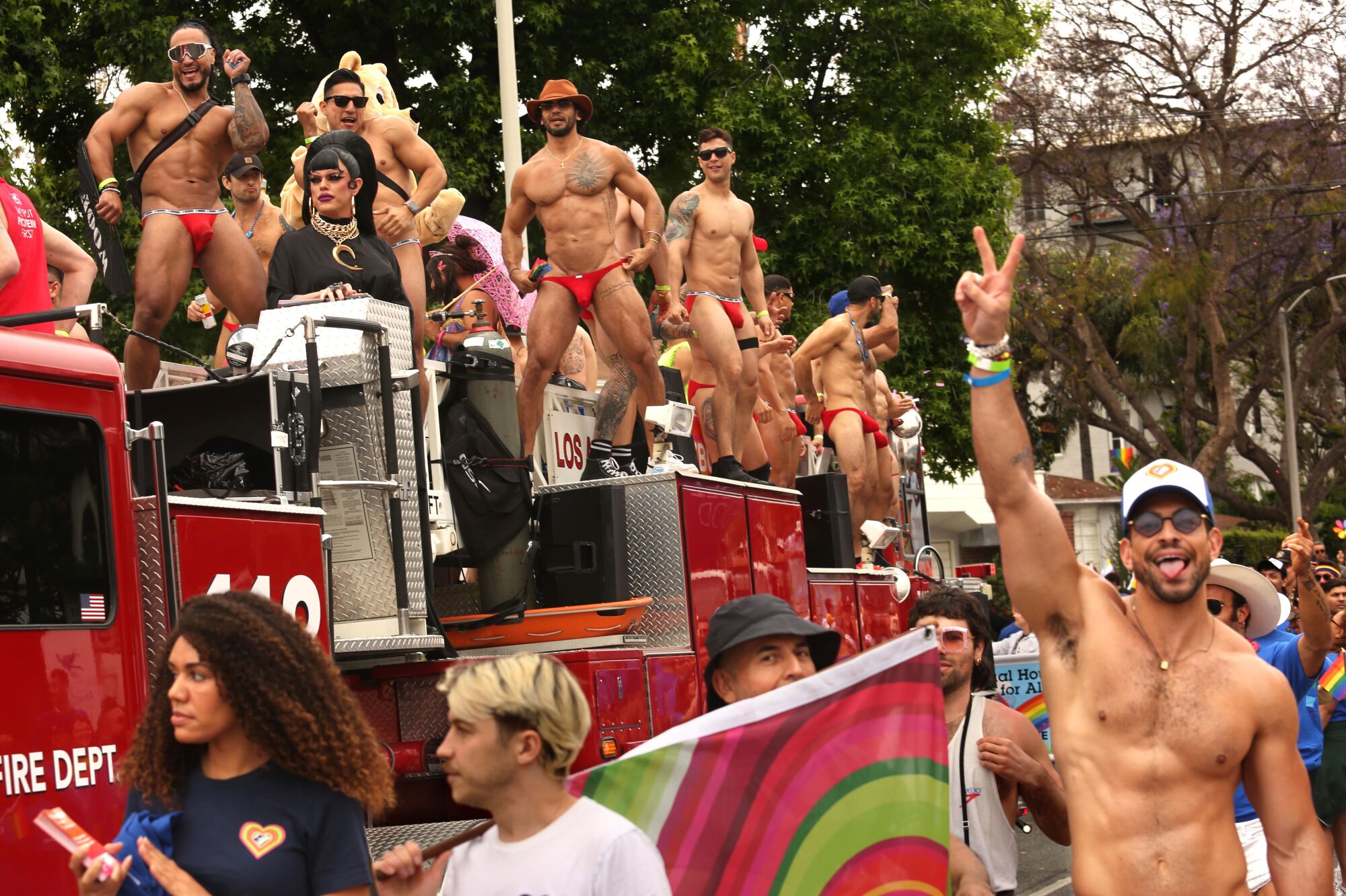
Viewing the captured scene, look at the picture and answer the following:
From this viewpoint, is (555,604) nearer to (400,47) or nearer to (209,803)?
(209,803)

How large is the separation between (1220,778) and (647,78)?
1886 cm

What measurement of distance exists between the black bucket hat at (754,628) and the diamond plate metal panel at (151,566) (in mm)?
1961

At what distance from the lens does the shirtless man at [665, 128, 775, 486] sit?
11.1 m

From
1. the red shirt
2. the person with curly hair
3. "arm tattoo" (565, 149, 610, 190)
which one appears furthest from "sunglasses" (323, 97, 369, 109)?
the person with curly hair

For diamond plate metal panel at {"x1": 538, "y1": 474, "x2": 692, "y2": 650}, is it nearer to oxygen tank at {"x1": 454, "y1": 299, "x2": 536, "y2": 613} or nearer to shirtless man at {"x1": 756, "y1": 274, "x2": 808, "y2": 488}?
oxygen tank at {"x1": 454, "y1": 299, "x2": 536, "y2": 613}

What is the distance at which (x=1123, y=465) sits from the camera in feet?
153

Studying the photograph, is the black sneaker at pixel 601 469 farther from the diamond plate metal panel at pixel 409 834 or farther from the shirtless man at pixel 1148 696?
the shirtless man at pixel 1148 696

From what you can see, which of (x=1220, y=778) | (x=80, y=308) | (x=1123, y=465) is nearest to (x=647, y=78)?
(x=80, y=308)

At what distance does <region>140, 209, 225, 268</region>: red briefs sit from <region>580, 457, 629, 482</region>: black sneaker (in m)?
2.20

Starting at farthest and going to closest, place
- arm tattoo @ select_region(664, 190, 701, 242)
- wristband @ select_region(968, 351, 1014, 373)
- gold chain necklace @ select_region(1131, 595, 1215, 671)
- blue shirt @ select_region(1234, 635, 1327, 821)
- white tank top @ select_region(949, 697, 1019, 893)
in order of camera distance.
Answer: arm tattoo @ select_region(664, 190, 701, 242) < blue shirt @ select_region(1234, 635, 1327, 821) < white tank top @ select_region(949, 697, 1019, 893) < gold chain necklace @ select_region(1131, 595, 1215, 671) < wristband @ select_region(968, 351, 1014, 373)

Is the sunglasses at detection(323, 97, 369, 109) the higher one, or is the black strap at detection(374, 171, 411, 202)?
the sunglasses at detection(323, 97, 369, 109)

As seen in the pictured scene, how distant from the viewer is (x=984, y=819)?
487cm

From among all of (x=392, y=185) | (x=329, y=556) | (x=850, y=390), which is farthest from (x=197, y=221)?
(x=850, y=390)

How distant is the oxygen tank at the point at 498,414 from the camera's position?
27.8 ft
